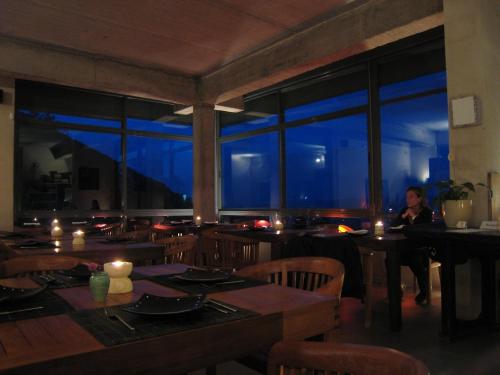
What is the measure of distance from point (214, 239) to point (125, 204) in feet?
13.2

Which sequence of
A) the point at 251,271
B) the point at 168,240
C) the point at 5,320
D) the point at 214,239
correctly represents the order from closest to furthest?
the point at 5,320 < the point at 251,271 < the point at 168,240 < the point at 214,239

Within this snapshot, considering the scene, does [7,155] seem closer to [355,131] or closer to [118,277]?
[355,131]

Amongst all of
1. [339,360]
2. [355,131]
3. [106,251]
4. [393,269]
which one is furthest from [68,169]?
[339,360]

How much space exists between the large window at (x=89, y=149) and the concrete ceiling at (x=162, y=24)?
1.49m

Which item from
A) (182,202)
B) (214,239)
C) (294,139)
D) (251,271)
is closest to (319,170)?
(294,139)

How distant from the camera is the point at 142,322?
3.73ft

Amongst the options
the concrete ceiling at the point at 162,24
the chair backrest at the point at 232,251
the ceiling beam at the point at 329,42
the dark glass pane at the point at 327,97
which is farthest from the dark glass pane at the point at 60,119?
the chair backrest at the point at 232,251

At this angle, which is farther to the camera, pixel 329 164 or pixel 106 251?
pixel 329 164

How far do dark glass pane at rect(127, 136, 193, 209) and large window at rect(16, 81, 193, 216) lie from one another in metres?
0.02

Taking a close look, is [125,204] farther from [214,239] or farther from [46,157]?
[214,239]

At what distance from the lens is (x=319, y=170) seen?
846cm

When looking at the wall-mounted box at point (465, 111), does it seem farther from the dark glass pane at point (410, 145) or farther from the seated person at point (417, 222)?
the dark glass pane at point (410, 145)

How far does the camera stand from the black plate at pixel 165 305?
1.17 meters

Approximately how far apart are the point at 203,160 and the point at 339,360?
696 cm
